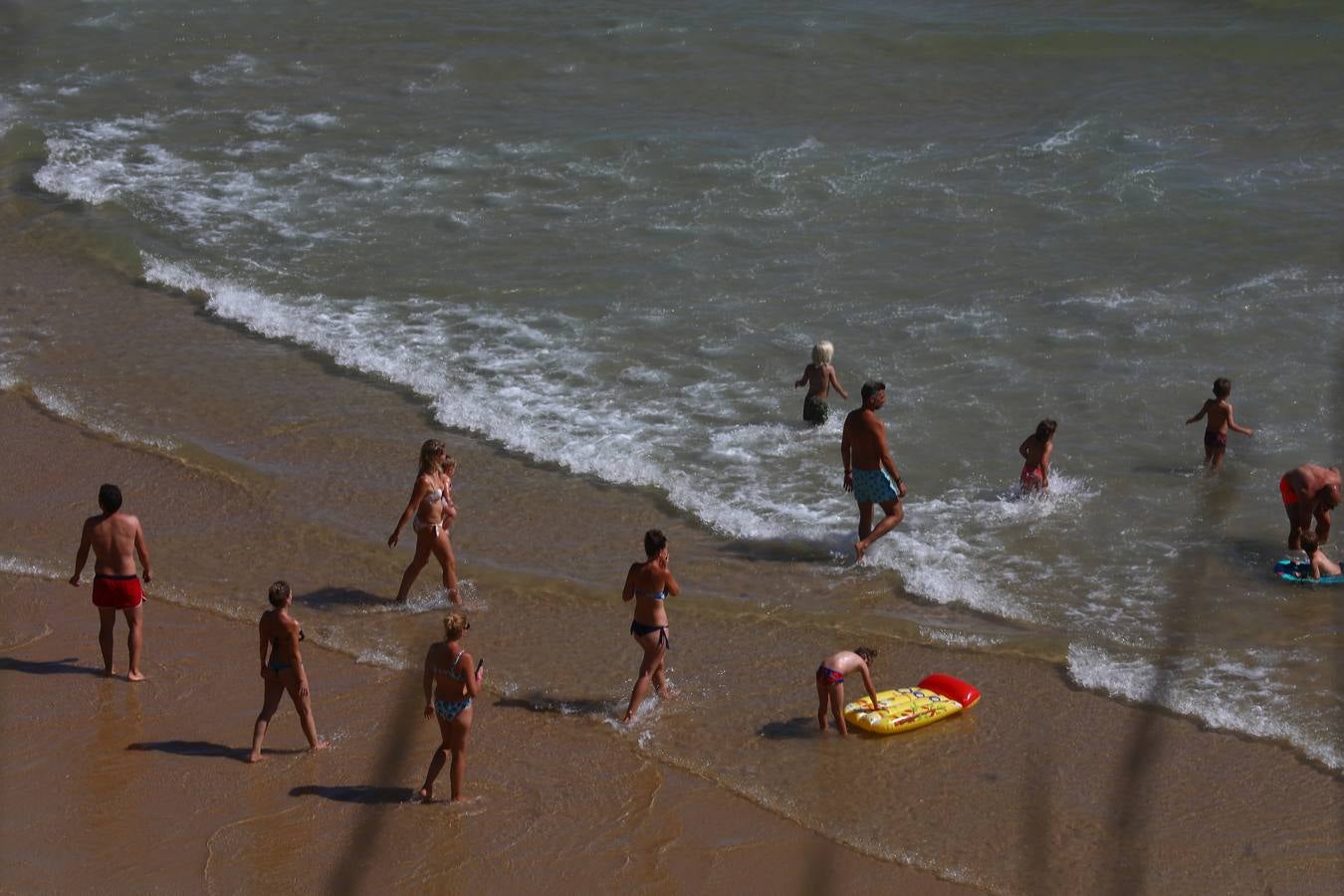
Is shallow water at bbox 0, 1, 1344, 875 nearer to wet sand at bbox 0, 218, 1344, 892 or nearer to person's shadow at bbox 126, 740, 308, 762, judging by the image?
wet sand at bbox 0, 218, 1344, 892

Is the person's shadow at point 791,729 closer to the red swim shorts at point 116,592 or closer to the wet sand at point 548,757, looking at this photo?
the wet sand at point 548,757

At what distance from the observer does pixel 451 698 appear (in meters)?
7.99

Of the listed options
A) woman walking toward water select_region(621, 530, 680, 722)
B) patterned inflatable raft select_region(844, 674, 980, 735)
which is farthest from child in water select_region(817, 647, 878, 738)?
woman walking toward water select_region(621, 530, 680, 722)

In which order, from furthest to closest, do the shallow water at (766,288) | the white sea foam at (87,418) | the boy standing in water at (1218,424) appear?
1. the white sea foam at (87,418)
2. the boy standing in water at (1218,424)
3. the shallow water at (766,288)

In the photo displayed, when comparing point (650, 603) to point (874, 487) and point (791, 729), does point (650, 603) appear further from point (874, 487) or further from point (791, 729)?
point (874, 487)

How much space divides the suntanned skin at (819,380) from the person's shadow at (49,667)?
660 cm

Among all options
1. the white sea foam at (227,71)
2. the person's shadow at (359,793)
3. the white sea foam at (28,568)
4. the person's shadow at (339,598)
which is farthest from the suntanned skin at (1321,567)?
the white sea foam at (227,71)

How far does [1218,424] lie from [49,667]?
8.91m

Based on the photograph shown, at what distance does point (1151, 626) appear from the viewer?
1060cm

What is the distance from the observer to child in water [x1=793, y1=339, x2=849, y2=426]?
534 inches

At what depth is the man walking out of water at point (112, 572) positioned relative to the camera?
916 cm

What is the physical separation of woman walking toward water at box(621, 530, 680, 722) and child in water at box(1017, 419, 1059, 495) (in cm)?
426

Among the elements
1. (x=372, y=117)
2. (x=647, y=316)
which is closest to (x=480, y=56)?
(x=372, y=117)

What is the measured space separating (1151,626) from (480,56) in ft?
59.9
